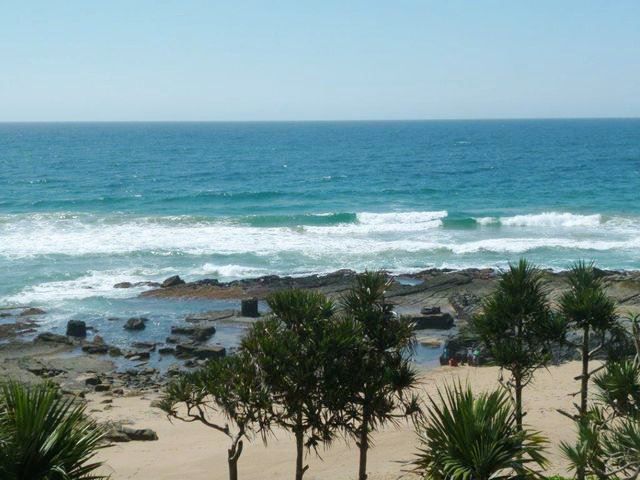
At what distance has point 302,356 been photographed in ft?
46.8

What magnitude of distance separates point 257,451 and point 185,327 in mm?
12934

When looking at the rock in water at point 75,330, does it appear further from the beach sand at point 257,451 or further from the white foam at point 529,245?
the white foam at point 529,245

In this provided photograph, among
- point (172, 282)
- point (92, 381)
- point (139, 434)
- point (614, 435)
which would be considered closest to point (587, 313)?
point (614, 435)

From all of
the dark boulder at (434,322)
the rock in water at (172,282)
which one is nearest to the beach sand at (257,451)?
the dark boulder at (434,322)

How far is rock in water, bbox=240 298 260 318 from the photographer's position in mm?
34688

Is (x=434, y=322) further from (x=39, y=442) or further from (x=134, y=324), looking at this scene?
(x=39, y=442)

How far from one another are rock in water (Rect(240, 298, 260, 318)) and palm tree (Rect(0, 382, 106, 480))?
26.5 metres

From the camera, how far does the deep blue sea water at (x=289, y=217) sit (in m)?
43.8

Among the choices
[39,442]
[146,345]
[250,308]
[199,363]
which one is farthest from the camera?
[250,308]

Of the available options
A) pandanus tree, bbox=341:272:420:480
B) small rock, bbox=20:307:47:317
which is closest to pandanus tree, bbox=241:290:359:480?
pandanus tree, bbox=341:272:420:480

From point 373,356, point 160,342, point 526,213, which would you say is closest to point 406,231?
point 526,213

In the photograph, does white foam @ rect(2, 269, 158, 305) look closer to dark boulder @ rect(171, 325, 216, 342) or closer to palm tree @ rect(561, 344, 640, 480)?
dark boulder @ rect(171, 325, 216, 342)

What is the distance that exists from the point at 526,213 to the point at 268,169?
135 feet

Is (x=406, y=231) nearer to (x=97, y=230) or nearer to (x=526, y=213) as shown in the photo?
(x=526, y=213)
